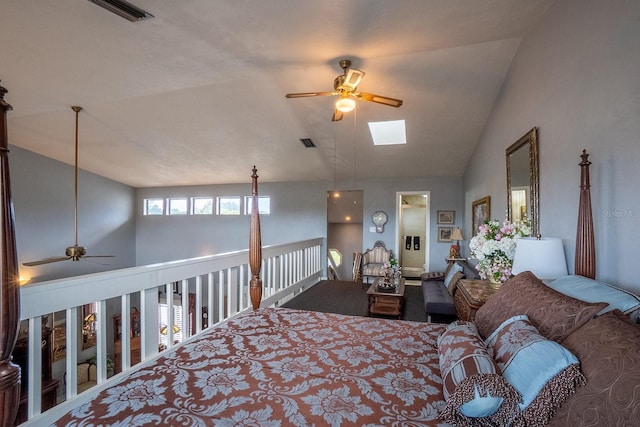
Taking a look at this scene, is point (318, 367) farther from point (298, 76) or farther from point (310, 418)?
point (298, 76)

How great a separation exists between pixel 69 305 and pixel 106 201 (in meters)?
7.81

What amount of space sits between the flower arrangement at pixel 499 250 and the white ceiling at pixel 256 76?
70.7 inches

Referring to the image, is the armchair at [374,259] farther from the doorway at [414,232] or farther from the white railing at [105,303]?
the white railing at [105,303]

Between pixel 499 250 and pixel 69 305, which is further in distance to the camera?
pixel 499 250

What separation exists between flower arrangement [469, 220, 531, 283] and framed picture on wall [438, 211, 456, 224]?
3.97 meters

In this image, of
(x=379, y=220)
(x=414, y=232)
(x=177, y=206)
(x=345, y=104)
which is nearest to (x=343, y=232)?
(x=379, y=220)

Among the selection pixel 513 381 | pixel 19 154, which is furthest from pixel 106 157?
pixel 513 381

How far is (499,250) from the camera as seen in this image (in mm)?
2770

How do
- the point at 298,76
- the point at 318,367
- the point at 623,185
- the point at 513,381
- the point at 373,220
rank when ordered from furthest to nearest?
the point at 373,220
the point at 298,76
the point at 623,185
the point at 318,367
the point at 513,381

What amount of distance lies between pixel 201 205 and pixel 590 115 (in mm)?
8381

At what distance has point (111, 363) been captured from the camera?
26.6 ft

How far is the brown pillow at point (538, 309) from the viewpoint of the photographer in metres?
1.26

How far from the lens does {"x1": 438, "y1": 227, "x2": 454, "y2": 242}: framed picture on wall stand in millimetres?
6777

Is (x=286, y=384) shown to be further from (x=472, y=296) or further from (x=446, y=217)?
(x=446, y=217)
